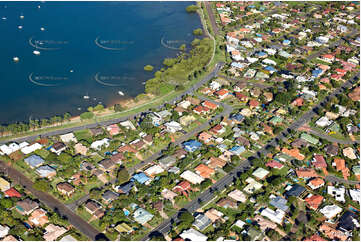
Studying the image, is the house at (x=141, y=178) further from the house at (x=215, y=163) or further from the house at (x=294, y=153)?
the house at (x=294, y=153)

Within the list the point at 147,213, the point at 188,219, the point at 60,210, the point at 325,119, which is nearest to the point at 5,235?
the point at 60,210

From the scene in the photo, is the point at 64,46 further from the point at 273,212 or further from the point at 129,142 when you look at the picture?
the point at 273,212

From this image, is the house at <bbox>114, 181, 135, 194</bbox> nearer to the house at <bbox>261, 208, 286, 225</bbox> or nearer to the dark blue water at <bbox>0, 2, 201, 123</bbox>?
the house at <bbox>261, 208, 286, 225</bbox>

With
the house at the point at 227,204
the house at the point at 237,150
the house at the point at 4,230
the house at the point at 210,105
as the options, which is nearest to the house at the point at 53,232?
the house at the point at 4,230

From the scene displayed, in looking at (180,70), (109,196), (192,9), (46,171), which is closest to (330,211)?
(109,196)

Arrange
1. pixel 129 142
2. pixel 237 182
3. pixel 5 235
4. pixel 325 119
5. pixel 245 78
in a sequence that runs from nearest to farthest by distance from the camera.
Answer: pixel 5 235 < pixel 237 182 < pixel 129 142 < pixel 325 119 < pixel 245 78
